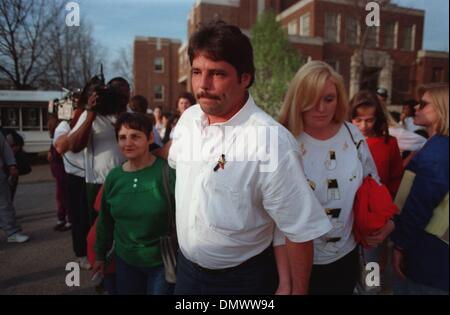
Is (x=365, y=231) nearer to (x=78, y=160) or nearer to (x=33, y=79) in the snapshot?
(x=33, y=79)

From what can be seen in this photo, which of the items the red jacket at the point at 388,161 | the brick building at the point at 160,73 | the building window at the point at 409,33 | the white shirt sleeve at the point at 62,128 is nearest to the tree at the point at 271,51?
the brick building at the point at 160,73

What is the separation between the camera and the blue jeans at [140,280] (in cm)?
186

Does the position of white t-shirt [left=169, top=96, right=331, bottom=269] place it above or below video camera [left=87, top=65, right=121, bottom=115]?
below

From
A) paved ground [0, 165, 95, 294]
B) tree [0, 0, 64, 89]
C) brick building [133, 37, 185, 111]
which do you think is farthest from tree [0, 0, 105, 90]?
brick building [133, 37, 185, 111]

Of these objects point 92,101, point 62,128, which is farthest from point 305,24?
point 92,101

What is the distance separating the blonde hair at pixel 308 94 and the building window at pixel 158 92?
3272 cm

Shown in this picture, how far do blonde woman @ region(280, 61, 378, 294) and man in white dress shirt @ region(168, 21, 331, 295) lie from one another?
310 millimetres

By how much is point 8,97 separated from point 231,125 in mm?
1021

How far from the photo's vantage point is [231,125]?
129cm

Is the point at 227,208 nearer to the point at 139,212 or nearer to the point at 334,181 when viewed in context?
the point at 334,181

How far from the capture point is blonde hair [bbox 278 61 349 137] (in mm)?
1541

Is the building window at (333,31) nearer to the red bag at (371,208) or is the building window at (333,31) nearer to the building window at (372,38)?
the building window at (372,38)

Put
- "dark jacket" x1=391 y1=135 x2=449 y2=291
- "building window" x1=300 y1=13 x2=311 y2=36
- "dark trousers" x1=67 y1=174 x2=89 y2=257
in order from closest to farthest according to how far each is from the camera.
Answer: "dark jacket" x1=391 y1=135 x2=449 y2=291
"dark trousers" x1=67 y1=174 x2=89 y2=257
"building window" x1=300 y1=13 x2=311 y2=36

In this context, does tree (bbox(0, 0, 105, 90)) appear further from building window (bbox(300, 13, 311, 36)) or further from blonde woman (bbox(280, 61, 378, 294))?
building window (bbox(300, 13, 311, 36))
